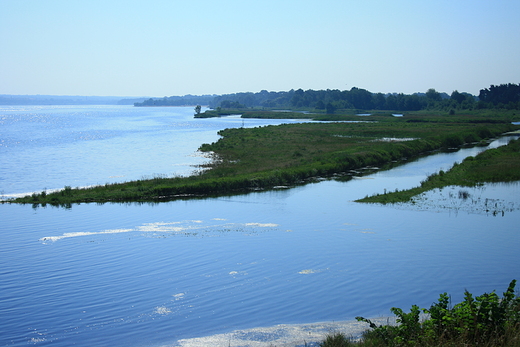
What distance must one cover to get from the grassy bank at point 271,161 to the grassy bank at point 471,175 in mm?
10860

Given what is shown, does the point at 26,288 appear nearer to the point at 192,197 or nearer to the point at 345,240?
the point at 345,240

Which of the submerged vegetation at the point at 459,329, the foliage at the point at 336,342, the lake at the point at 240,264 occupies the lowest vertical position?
the lake at the point at 240,264

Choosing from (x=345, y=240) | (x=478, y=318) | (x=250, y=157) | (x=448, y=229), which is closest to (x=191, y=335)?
(x=478, y=318)

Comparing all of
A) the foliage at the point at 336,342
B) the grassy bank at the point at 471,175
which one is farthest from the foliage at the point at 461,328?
the grassy bank at the point at 471,175

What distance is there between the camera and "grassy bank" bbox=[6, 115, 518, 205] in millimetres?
38188

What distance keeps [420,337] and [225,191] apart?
30.6 m

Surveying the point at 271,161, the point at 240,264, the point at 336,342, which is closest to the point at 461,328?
the point at 336,342

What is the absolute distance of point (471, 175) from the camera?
4494cm

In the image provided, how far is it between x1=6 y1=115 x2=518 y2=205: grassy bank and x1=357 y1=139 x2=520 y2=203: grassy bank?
35.6ft

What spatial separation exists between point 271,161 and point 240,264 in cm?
3351

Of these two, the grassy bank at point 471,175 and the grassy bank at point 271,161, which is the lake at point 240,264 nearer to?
the grassy bank at point 471,175

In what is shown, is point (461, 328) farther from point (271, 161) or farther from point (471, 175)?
point (271, 161)

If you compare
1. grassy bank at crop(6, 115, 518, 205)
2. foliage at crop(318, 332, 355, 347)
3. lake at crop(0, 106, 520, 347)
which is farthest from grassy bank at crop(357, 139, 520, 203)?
foliage at crop(318, 332, 355, 347)

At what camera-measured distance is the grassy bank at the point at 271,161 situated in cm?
3819
